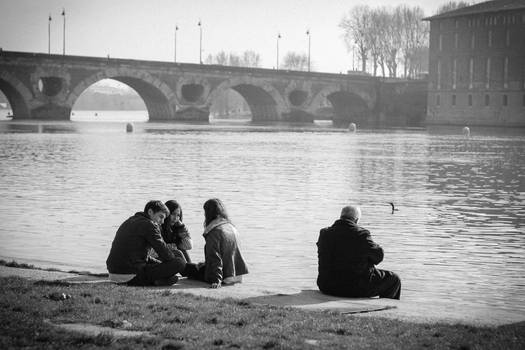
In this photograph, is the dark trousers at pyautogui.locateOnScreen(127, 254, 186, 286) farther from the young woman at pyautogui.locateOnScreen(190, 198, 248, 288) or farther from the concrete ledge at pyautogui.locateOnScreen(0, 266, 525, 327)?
the young woman at pyautogui.locateOnScreen(190, 198, 248, 288)

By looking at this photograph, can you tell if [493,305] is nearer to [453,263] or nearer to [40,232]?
[453,263]

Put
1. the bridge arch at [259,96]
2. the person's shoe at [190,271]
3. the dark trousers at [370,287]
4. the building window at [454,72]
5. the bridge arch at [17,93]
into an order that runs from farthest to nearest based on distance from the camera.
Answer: the building window at [454,72]
the bridge arch at [259,96]
the bridge arch at [17,93]
the person's shoe at [190,271]
the dark trousers at [370,287]

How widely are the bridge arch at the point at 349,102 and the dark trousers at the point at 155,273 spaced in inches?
4303

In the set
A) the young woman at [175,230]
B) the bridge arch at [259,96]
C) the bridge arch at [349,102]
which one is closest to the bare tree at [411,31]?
the bridge arch at [349,102]

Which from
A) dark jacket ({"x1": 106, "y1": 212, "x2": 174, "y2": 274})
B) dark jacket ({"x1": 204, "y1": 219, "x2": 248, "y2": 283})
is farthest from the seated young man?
dark jacket ({"x1": 204, "y1": 219, "x2": 248, "y2": 283})

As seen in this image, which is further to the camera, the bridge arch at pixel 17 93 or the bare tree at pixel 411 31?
the bare tree at pixel 411 31

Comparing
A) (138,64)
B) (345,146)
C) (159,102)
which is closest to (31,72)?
(138,64)

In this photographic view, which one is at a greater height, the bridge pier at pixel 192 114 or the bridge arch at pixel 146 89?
the bridge arch at pixel 146 89

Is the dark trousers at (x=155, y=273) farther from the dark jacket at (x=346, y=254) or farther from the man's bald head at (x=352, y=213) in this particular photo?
the man's bald head at (x=352, y=213)

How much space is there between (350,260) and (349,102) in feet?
399

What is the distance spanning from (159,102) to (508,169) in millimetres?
73184

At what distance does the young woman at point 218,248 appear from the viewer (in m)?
12.8

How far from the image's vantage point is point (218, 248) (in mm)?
12914

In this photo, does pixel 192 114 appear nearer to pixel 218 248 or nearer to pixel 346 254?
pixel 218 248
